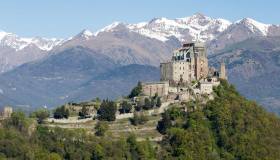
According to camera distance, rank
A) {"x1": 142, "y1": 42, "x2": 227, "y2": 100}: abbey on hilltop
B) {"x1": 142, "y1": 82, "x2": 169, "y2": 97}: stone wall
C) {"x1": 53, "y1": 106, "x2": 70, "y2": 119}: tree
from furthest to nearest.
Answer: {"x1": 142, "y1": 82, "x2": 169, "y2": 97}: stone wall
{"x1": 142, "y1": 42, "x2": 227, "y2": 100}: abbey on hilltop
{"x1": 53, "y1": 106, "x2": 70, "y2": 119}: tree

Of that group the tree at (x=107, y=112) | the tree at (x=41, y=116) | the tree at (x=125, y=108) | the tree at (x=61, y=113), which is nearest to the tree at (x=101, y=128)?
the tree at (x=107, y=112)

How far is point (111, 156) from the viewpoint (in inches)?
4656

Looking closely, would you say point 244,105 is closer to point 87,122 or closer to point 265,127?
point 265,127

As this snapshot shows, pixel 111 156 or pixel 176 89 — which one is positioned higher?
pixel 176 89

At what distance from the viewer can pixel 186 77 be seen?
473 ft

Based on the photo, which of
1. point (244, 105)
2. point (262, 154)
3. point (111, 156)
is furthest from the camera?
point (244, 105)

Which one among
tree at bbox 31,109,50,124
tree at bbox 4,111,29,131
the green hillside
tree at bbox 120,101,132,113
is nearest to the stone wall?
the green hillside

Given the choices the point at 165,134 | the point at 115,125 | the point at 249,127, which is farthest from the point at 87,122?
the point at 249,127

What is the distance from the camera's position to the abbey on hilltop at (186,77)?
140m

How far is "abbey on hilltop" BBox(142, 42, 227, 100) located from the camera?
5522 inches

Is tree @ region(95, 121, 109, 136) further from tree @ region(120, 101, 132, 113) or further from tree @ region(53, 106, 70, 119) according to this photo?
tree @ region(120, 101, 132, 113)

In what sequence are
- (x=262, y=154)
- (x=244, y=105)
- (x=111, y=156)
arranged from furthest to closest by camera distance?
(x=244, y=105), (x=262, y=154), (x=111, y=156)

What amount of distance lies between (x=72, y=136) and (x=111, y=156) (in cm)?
689

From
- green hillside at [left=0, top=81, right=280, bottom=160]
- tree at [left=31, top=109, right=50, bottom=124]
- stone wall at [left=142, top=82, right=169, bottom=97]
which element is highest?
stone wall at [left=142, top=82, right=169, bottom=97]
